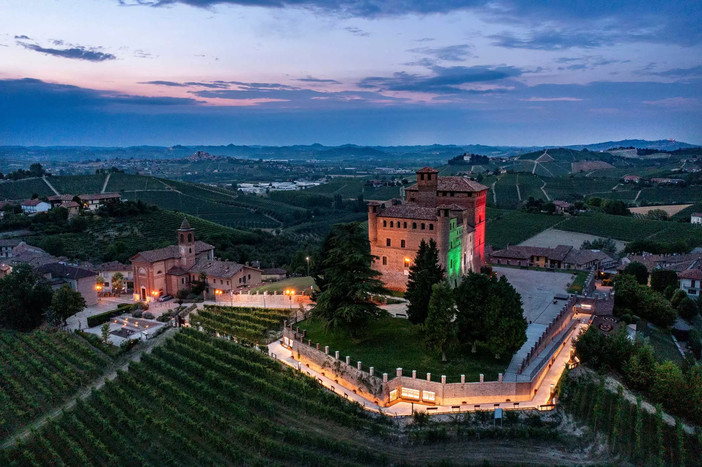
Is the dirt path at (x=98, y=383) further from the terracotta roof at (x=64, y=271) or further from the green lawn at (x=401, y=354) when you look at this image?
the terracotta roof at (x=64, y=271)

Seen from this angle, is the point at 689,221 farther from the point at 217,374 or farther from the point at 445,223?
the point at 217,374

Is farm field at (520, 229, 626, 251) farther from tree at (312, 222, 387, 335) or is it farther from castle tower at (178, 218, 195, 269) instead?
castle tower at (178, 218, 195, 269)

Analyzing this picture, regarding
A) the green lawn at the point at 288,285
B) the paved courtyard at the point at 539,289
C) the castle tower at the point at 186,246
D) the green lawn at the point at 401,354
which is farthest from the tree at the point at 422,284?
the castle tower at the point at 186,246

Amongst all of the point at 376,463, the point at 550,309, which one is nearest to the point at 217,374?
the point at 376,463

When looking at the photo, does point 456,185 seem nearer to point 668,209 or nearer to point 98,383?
point 98,383

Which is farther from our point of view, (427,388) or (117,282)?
(117,282)

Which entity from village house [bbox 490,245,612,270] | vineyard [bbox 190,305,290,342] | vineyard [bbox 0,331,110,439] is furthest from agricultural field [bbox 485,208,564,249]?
vineyard [bbox 0,331,110,439]

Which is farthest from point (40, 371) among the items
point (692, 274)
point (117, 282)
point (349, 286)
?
point (692, 274)
